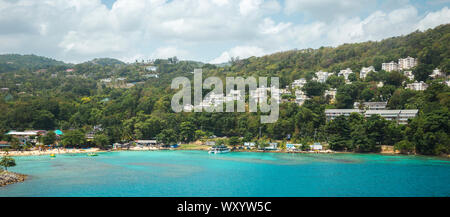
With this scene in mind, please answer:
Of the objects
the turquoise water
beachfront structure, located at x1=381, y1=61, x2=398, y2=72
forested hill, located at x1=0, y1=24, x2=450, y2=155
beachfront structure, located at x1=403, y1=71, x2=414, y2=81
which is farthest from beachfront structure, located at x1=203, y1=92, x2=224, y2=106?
beachfront structure, located at x1=403, y1=71, x2=414, y2=81

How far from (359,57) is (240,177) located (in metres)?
44.7

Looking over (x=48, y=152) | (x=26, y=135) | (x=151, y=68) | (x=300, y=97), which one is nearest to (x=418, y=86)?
(x=300, y=97)

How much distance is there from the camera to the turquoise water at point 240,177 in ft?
50.1

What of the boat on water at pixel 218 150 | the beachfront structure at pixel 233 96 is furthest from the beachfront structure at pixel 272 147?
the beachfront structure at pixel 233 96

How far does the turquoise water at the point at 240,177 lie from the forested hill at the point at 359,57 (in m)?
22.7

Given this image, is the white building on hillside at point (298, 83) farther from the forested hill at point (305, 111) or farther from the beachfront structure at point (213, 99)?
the beachfront structure at point (213, 99)

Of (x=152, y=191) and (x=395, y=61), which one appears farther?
(x=395, y=61)

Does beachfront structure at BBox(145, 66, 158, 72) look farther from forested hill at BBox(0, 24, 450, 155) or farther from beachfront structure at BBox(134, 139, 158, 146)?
beachfront structure at BBox(134, 139, 158, 146)

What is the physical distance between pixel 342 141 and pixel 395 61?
24967 millimetres

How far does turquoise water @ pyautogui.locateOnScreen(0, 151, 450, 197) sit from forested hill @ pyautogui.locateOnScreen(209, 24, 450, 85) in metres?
22.7

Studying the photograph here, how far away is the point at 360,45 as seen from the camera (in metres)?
61.5

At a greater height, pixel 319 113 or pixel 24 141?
pixel 319 113

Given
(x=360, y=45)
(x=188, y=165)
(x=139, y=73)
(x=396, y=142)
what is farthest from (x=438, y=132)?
(x=139, y=73)
